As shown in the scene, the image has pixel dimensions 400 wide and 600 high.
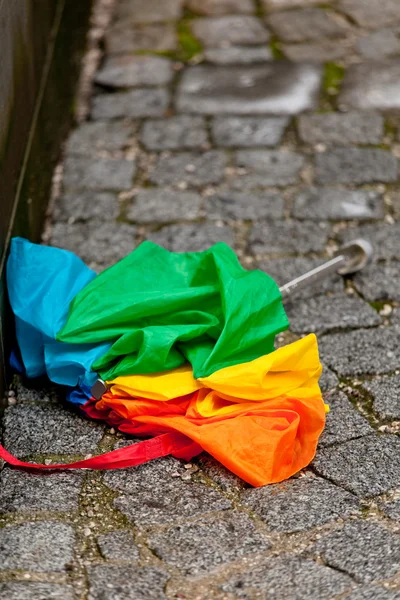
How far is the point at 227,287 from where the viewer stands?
2.92m

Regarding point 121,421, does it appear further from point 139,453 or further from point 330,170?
point 330,170

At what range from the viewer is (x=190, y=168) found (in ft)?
14.4

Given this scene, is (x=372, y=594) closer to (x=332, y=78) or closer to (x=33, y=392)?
(x=33, y=392)

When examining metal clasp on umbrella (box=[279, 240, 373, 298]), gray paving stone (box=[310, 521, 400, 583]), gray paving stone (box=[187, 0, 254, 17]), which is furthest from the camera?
gray paving stone (box=[187, 0, 254, 17])

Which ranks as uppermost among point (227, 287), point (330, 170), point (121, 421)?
point (227, 287)

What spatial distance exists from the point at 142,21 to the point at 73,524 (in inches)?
154

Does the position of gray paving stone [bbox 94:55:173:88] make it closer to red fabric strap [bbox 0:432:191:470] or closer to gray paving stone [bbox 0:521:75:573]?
red fabric strap [bbox 0:432:191:470]

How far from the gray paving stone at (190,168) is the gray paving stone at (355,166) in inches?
18.3

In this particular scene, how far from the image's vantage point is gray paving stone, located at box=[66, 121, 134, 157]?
4.54 meters

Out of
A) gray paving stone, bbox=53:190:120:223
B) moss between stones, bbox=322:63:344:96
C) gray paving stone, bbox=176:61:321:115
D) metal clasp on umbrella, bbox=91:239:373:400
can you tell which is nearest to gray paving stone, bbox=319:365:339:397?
metal clasp on umbrella, bbox=91:239:373:400

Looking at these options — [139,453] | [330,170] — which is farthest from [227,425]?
[330,170]

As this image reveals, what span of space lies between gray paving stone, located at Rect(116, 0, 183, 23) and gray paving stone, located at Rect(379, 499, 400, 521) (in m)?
3.88

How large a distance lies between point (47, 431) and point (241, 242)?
54.4 inches

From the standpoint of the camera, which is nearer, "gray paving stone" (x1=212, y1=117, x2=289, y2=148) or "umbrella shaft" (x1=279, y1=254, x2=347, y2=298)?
"umbrella shaft" (x1=279, y1=254, x2=347, y2=298)
